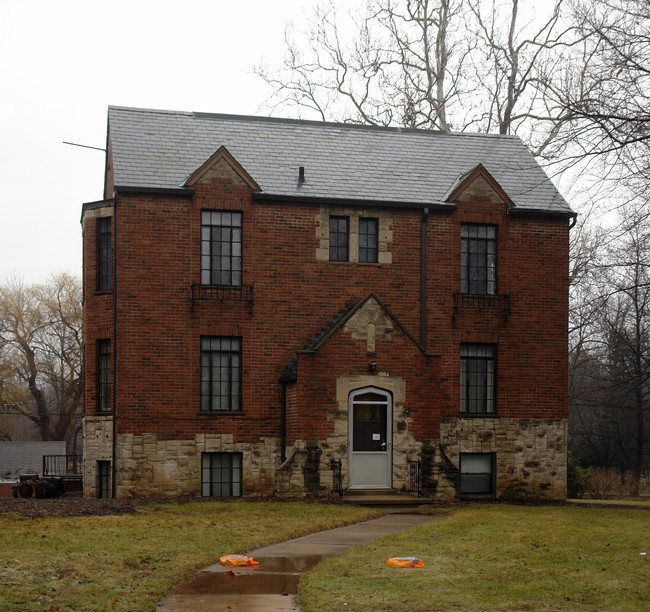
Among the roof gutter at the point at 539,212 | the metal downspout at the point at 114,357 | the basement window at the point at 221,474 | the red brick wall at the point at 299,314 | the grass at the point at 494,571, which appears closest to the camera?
the grass at the point at 494,571

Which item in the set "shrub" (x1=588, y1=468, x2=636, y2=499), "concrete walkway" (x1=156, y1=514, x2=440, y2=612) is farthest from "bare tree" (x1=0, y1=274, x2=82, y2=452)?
"concrete walkway" (x1=156, y1=514, x2=440, y2=612)

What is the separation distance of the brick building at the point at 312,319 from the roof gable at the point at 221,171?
0.04 metres

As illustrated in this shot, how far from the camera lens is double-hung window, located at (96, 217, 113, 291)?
23.6 m

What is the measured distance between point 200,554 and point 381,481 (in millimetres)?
9892

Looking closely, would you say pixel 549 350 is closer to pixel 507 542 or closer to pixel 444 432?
pixel 444 432

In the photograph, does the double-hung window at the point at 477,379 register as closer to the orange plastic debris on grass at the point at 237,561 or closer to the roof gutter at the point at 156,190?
the roof gutter at the point at 156,190

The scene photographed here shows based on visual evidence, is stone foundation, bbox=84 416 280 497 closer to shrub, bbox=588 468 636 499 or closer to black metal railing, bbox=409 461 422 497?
black metal railing, bbox=409 461 422 497

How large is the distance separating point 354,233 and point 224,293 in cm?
373

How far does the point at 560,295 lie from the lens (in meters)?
25.2

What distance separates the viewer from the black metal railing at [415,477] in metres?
22.1

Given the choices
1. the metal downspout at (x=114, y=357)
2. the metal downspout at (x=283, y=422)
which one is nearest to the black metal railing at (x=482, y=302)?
the metal downspout at (x=283, y=422)

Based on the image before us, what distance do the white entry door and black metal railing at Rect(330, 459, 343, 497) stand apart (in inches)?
17.0

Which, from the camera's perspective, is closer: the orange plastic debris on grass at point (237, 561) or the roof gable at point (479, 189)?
the orange plastic debris on grass at point (237, 561)

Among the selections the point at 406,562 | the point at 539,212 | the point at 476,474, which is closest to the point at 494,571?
the point at 406,562
